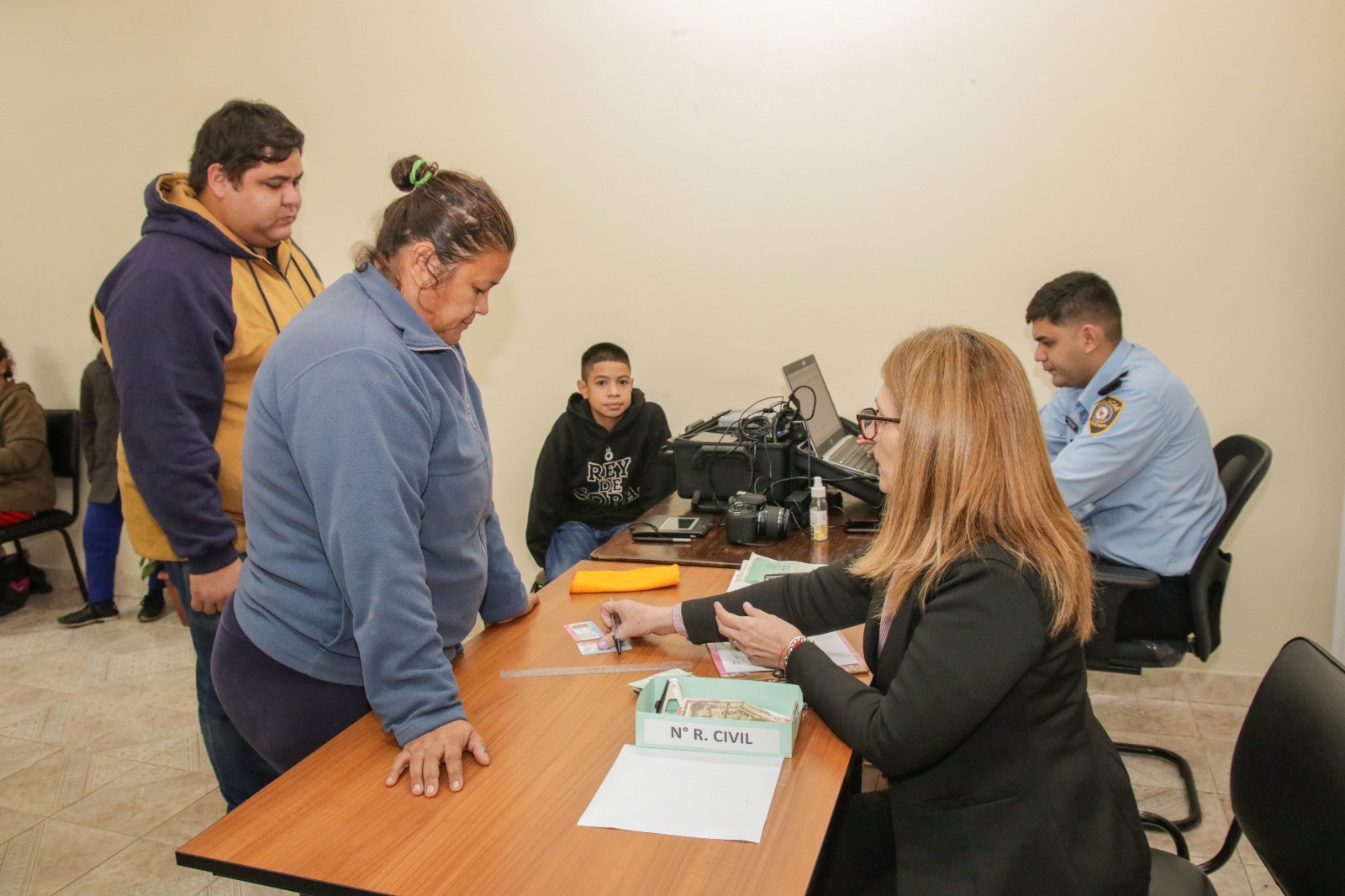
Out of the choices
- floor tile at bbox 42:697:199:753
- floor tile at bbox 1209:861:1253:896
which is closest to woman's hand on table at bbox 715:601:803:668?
floor tile at bbox 1209:861:1253:896

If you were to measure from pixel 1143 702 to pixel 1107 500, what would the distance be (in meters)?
0.98

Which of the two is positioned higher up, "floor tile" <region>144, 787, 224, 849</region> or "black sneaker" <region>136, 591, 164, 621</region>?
"black sneaker" <region>136, 591, 164, 621</region>

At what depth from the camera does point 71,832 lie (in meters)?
2.42

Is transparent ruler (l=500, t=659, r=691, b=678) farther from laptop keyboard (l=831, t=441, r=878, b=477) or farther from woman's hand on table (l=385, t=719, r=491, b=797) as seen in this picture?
laptop keyboard (l=831, t=441, r=878, b=477)

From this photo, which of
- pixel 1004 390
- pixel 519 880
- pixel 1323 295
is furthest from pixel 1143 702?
pixel 519 880

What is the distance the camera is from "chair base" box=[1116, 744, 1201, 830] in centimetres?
228

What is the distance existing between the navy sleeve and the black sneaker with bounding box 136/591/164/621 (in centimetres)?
254

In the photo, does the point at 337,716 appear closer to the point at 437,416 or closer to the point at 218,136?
the point at 437,416

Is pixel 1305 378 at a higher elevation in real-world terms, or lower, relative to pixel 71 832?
higher

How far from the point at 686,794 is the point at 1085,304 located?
73.3 inches

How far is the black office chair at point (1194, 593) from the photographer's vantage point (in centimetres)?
210

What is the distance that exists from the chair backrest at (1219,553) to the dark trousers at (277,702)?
1911mm

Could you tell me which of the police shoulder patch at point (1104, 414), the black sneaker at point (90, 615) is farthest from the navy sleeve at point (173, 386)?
the black sneaker at point (90, 615)

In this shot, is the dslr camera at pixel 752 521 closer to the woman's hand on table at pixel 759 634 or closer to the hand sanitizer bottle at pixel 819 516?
the hand sanitizer bottle at pixel 819 516
